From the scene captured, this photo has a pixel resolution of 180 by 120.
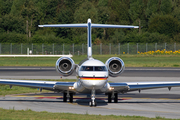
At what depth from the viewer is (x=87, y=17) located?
3597 inches

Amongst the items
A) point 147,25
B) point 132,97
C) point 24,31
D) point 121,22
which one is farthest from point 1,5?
point 132,97

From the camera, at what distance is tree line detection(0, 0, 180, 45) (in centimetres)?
8569

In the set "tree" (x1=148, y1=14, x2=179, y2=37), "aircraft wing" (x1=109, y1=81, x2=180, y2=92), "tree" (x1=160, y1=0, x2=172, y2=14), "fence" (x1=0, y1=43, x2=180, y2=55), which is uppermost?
"tree" (x1=160, y1=0, x2=172, y2=14)

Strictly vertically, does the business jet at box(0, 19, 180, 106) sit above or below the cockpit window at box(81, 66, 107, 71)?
below

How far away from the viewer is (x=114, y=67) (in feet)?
60.5

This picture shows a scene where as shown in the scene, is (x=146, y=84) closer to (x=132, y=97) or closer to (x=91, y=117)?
(x=132, y=97)

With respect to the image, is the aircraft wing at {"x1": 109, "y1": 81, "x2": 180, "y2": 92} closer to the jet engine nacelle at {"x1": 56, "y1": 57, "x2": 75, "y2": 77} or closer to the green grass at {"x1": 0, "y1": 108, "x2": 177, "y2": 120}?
the jet engine nacelle at {"x1": 56, "y1": 57, "x2": 75, "y2": 77}

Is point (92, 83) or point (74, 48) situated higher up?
point (74, 48)

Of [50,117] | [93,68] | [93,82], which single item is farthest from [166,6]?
[50,117]

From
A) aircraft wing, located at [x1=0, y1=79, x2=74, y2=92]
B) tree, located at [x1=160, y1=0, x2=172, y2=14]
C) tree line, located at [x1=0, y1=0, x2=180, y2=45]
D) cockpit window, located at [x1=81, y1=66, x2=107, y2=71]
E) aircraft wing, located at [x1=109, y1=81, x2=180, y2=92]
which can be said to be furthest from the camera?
tree, located at [x1=160, y1=0, x2=172, y2=14]

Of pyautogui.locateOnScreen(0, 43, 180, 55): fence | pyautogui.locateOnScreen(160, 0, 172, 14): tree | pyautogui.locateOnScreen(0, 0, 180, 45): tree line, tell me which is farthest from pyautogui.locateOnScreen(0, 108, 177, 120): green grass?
pyautogui.locateOnScreen(160, 0, 172, 14): tree

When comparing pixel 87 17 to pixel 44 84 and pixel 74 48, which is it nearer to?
pixel 74 48

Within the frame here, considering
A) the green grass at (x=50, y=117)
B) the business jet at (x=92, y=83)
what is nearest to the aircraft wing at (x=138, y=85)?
the business jet at (x=92, y=83)

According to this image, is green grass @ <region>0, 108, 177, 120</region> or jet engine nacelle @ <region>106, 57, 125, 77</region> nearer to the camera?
green grass @ <region>0, 108, 177, 120</region>
